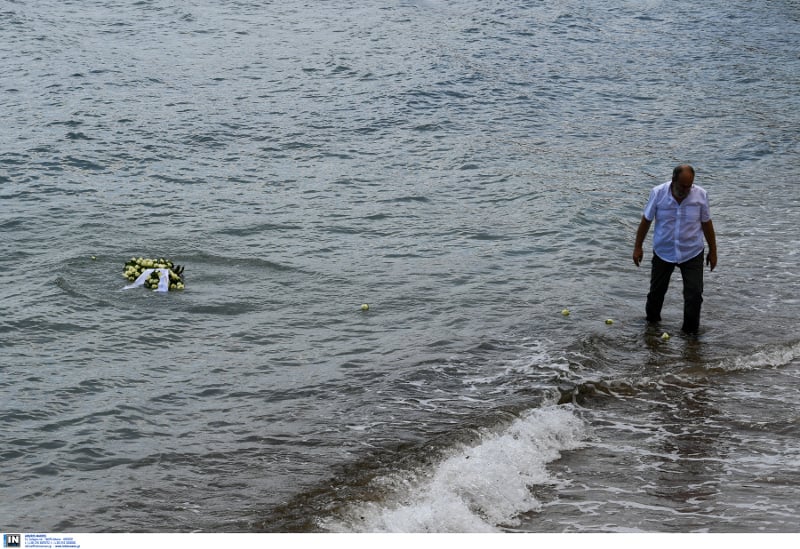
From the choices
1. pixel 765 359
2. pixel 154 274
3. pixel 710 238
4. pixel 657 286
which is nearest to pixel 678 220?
pixel 710 238

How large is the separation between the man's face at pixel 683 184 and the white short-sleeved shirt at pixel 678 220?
0.24 feet

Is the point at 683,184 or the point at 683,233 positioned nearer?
the point at 683,184

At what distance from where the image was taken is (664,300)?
1172 centimetres

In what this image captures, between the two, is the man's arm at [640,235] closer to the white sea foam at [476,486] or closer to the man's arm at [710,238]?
the man's arm at [710,238]

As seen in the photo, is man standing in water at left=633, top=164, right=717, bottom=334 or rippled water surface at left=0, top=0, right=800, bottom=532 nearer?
rippled water surface at left=0, top=0, right=800, bottom=532

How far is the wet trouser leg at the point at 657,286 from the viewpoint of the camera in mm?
10461

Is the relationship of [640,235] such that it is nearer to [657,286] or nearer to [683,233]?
[683,233]

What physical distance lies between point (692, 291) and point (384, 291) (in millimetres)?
3715

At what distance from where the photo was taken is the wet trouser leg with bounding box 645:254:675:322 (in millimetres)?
10461

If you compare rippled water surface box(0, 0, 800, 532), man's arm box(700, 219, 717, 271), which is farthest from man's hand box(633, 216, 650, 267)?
rippled water surface box(0, 0, 800, 532)

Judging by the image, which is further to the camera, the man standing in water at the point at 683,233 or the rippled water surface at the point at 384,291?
the man standing in water at the point at 683,233

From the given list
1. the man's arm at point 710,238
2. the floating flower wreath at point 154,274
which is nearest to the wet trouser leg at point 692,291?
the man's arm at point 710,238

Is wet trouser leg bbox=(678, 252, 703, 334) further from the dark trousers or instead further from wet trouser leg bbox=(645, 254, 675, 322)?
wet trouser leg bbox=(645, 254, 675, 322)

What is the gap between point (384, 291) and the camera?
12266mm
